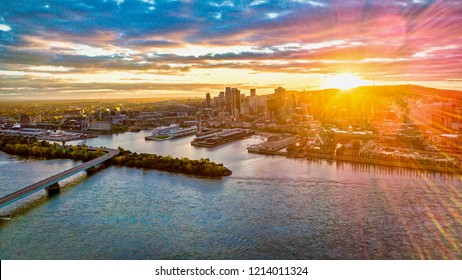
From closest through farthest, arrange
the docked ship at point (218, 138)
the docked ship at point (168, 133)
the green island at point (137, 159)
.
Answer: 1. the green island at point (137, 159)
2. the docked ship at point (218, 138)
3. the docked ship at point (168, 133)

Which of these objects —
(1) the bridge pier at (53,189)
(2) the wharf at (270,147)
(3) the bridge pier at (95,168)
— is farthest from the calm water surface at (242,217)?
(2) the wharf at (270,147)

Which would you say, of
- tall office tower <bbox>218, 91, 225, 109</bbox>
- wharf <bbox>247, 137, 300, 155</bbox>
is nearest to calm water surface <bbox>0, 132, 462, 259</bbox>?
wharf <bbox>247, 137, 300, 155</bbox>

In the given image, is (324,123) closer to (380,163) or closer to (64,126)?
(380,163)

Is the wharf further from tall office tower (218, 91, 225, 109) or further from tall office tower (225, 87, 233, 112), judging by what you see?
tall office tower (218, 91, 225, 109)

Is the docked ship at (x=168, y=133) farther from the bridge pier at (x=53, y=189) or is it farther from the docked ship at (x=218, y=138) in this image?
the bridge pier at (x=53, y=189)

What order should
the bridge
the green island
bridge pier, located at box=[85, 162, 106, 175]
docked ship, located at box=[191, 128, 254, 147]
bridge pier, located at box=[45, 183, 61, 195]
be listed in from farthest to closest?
docked ship, located at box=[191, 128, 254, 147], bridge pier, located at box=[85, 162, 106, 175], the green island, bridge pier, located at box=[45, 183, 61, 195], the bridge

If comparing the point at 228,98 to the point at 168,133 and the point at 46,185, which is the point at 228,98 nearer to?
the point at 168,133

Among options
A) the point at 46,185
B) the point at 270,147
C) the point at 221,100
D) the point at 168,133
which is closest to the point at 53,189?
the point at 46,185
